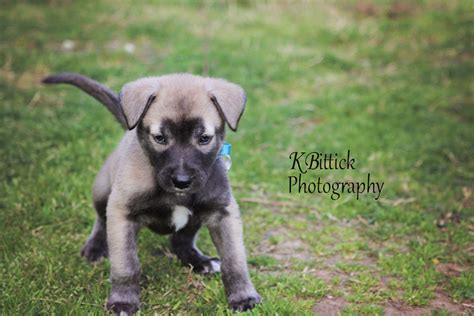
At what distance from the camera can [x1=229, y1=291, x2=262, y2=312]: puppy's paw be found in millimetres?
3891

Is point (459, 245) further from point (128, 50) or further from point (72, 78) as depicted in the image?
point (128, 50)

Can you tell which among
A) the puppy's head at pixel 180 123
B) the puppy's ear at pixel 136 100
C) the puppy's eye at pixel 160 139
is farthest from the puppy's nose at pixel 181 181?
the puppy's ear at pixel 136 100

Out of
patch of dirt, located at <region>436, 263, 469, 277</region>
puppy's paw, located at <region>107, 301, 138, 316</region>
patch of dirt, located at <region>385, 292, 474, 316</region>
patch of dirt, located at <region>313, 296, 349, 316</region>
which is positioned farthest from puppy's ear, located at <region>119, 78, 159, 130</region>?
patch of dirt, located at <region>436, 263, 469, 277</region>

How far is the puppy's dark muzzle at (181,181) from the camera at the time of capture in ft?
11.6

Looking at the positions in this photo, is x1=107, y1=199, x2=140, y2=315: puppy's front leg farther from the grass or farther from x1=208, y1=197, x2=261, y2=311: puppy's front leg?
x1=208, y1=197, x2=261, y2=311: puppy's front leg

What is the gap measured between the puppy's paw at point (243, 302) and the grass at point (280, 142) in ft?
0.32

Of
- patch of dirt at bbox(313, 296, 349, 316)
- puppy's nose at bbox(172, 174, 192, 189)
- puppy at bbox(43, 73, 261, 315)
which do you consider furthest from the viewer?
patch of dirt at bbox(313, 296, 349, 316)

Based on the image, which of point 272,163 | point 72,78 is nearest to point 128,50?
point 272,163

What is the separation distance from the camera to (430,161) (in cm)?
671

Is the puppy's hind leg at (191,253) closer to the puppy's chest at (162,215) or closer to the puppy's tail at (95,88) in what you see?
the puppy's chest at (162,215)

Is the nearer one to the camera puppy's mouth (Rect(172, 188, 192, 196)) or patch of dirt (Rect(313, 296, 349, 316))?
puppy's mouth (Rect(172, 188, 192, 196))

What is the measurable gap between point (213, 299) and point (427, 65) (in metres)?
6.88

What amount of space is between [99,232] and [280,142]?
9.74 ft

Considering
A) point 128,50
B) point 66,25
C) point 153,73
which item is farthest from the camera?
point 66,25
